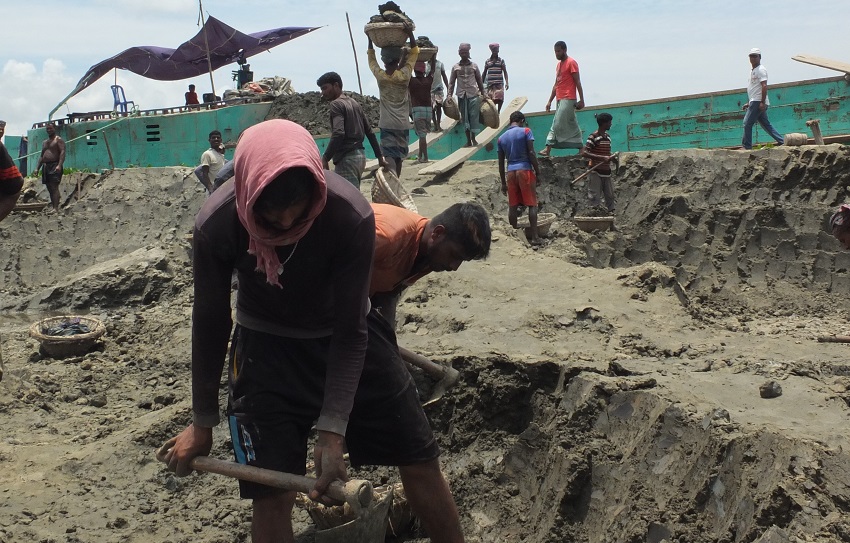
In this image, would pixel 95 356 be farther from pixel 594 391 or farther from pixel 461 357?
pixel 594 391

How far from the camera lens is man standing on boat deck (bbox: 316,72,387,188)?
26.0ft

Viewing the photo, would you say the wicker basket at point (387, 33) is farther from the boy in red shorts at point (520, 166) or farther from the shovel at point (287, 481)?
the shovel at point (287, 481)

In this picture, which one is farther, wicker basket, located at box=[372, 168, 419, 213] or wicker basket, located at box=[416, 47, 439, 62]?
wicker basket, located at box=[416, 47, 439, 62]

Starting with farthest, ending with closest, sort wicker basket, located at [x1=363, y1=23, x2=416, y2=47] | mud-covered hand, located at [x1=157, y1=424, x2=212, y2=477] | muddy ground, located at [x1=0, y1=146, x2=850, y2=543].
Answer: wicker basket, located at [x1=363, y1=23, x2=416, y2=47] → muddy ground, located at [x1=0, y1=146, x2=850, y2=543] → mud-covered hand, located at [x1=157, y1=424, x2=212, y2=477]

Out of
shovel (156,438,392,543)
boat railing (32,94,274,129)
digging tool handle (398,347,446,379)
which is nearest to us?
shovel (156,438,392,543)

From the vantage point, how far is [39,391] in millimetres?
6766

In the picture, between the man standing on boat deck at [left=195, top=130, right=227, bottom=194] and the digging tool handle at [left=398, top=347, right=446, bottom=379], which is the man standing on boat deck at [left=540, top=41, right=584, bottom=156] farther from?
the digging tool handle at [left=398, top=347, right=446, bottom=379]

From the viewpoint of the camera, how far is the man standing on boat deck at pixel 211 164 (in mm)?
10664

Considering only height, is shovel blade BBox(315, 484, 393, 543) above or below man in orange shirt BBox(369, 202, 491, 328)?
below

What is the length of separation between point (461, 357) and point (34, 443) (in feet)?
9.52

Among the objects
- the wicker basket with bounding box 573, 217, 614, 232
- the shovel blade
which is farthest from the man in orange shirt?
the wicker basket with bounding box 573, 217, 614, 232

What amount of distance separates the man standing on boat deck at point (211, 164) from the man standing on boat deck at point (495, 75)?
452 cm

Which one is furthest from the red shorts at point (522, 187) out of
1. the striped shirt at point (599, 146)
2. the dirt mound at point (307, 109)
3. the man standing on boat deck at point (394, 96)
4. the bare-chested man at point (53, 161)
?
the dirt mound at point (307, 109)

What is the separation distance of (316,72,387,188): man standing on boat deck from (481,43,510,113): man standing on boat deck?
18.2 feet
